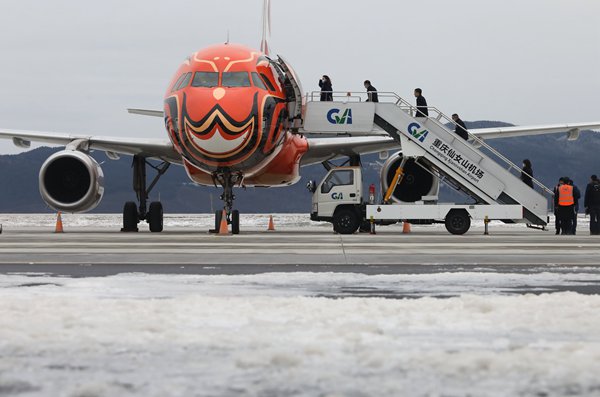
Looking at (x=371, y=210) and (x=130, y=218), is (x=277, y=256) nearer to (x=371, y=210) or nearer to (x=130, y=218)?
(x=371, y=210)

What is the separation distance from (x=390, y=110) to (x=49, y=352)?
17949 mm

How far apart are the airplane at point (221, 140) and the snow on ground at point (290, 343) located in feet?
39.7

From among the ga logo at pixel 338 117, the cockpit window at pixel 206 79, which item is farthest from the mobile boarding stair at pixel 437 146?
the cockpit window at pixel 206 79

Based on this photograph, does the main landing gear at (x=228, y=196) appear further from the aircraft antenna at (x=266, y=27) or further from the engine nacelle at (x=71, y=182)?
the aircraft antenna at (x=266, y=27)

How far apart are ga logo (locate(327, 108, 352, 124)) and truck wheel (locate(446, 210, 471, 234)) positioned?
10.8 ft

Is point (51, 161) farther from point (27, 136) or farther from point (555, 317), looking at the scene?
point (555, 317)

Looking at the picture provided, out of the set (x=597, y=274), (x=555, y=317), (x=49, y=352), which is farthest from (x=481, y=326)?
(x=597, y=274)

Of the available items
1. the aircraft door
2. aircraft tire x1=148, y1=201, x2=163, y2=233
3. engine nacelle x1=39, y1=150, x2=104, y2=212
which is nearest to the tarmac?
the aircraft door

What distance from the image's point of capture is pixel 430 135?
856 inches

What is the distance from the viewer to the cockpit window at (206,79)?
20.2 metres

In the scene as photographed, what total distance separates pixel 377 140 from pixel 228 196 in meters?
5.93

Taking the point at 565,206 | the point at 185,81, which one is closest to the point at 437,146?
the point at 565,206

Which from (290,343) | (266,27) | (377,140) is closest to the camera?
(290,343)

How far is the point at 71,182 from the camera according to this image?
23359mm
